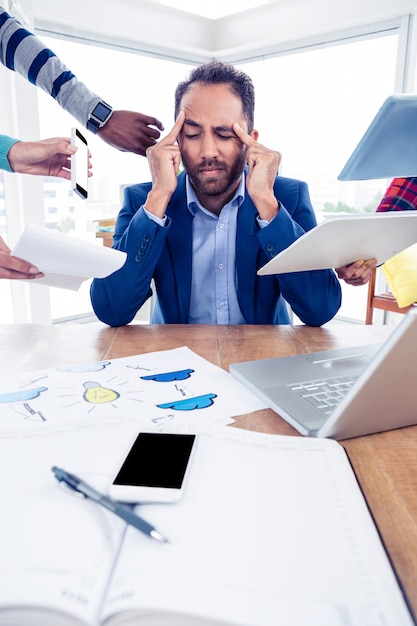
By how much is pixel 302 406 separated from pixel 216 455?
0.18 metres

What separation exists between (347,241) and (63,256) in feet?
1.63

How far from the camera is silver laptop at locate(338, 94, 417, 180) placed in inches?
28.5

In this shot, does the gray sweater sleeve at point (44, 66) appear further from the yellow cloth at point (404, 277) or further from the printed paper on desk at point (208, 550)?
the yellow cloth at point (404, 277)

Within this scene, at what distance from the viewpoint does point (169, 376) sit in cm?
79

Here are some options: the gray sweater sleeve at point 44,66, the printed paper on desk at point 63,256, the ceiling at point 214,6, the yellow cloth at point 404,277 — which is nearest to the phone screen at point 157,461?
the printed paper on desk at point 63,256

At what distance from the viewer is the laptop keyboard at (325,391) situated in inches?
26.2

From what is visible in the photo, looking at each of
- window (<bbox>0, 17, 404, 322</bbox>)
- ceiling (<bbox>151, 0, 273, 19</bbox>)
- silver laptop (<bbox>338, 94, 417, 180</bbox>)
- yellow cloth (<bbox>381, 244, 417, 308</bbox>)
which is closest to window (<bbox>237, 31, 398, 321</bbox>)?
window (<bbox>0, 17, 404, 322</bbox>)

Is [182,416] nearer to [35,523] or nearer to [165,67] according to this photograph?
[35,523]

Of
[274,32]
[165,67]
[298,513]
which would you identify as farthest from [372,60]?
[298,513]

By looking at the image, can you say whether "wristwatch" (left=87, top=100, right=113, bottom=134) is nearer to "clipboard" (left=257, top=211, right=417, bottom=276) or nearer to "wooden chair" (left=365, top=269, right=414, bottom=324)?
"clipboard" (left=257, top=211, right=417, bottom=276)

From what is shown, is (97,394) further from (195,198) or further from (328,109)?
(328,109)

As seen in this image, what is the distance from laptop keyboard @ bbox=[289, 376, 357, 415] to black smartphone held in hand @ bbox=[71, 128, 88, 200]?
65 cm

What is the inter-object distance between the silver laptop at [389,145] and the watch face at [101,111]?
0.89 m

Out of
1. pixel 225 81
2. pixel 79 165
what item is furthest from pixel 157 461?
pixel 225 81
